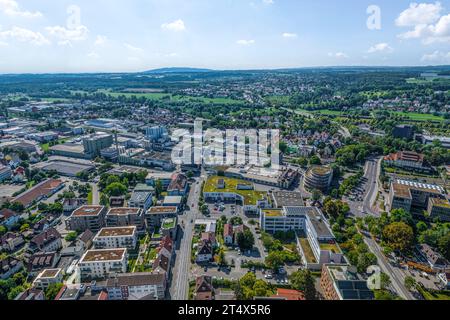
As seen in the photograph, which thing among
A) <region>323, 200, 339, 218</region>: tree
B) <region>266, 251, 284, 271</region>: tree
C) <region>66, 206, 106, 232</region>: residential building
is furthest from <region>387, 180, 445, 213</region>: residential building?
<region>66, 206, 106, 232</region>: residential building

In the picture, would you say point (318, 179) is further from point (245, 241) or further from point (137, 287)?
point (137, 287)

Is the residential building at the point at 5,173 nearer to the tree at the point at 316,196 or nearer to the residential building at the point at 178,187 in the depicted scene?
the residential building at the point at 178,187

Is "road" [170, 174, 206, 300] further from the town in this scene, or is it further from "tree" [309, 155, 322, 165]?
"tree" [309, 155, 322, 165]

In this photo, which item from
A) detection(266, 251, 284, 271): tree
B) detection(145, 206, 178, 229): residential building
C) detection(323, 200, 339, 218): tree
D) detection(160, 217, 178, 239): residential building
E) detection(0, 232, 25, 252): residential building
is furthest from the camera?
detection(323, 200, 339, 218): tree

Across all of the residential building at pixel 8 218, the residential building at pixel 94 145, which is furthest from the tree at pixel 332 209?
the residential building at pixel 94 145

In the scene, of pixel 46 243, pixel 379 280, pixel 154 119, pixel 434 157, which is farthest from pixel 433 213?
pixel 154 119
